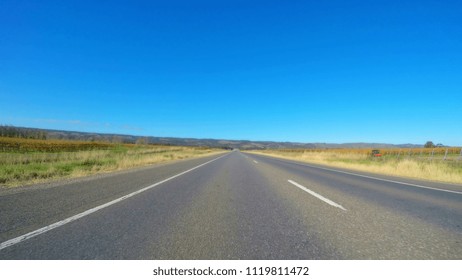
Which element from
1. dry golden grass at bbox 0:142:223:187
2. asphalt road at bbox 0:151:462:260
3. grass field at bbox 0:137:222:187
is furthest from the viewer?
grass field at bbox 0:137:222:187

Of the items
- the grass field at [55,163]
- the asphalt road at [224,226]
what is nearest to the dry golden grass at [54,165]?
the grass field at [55,163]

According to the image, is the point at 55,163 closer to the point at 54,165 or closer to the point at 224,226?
the point at 54,165

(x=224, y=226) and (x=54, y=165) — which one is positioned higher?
(x=224, y=226)

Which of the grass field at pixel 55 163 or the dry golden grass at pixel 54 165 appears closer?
the dry golden grass at pixel 54 165

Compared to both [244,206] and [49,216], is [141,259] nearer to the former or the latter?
[49,216]

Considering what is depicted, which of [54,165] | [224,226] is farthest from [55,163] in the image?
[224,226]

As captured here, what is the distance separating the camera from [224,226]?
4.18m

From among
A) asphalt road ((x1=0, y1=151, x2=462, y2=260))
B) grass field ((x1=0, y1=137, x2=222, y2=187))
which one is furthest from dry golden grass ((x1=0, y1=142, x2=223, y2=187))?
asphalt road ((x1=0, y1=151, x2=462, y2=260))

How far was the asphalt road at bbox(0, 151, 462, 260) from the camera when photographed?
3.12m

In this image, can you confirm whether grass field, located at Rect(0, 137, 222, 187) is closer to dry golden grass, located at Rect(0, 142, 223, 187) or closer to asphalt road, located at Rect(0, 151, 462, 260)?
dry golden grass, located at Rect(0, 142, 223, 187)

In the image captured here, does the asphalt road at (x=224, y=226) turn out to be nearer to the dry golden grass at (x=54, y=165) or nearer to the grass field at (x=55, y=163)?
the dry golden grass at (x=54, y=165)

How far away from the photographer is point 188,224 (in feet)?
14.0

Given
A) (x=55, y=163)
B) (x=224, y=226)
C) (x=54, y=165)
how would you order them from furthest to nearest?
(x=55, y=163), (x=54, y=165), (x=224, y=226)

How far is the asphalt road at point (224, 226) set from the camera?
3119 mm
